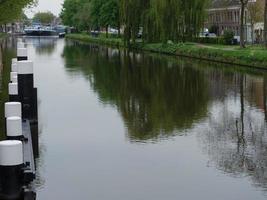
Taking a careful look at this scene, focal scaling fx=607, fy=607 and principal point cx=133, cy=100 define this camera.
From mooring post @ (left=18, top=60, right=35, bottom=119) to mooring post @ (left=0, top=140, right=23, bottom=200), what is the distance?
5.81 metres

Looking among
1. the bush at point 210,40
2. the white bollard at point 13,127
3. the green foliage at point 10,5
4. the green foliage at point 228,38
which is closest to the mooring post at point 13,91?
the white bollard at point 13,127

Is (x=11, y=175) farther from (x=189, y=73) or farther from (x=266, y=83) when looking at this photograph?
(x=189, y=73)

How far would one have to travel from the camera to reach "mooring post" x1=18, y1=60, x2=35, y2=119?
527 inches

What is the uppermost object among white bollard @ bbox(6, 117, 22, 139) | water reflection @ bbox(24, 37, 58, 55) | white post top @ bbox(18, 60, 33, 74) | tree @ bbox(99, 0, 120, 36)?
tree @ bbox(99, 0, 120, 36)

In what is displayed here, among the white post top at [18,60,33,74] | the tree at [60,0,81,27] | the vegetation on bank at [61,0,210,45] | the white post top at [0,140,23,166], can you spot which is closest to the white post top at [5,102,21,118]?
the white post top at [0,140,23,166]

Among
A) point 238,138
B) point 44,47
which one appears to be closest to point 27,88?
point 238,138

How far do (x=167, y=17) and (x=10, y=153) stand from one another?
46.8 m

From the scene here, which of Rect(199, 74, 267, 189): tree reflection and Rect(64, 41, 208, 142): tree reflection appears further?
Rect(64, 41, 208, 142): tree reflection

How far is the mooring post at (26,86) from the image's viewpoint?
13375mm

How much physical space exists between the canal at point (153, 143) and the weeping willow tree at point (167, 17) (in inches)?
1103

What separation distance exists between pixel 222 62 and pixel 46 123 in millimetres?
28379

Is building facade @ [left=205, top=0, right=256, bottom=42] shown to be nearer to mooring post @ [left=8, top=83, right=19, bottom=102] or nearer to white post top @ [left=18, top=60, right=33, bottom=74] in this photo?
white post top @ [left=18, top=60, right=33, bottom=74]

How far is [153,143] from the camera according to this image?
13.4 meters

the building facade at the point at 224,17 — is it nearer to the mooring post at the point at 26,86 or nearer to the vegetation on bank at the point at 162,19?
the vegetation on bank at the point at 162,19
